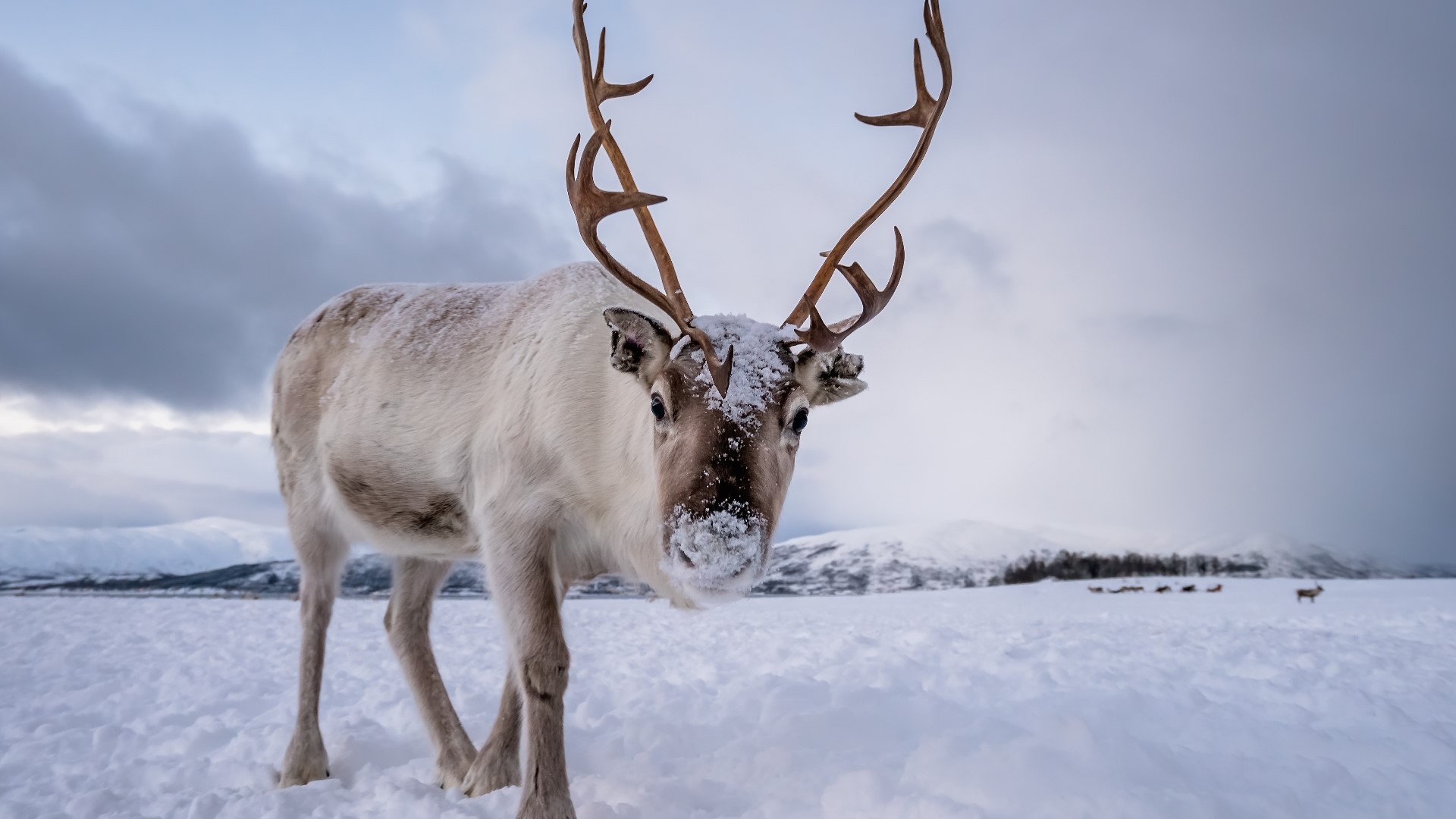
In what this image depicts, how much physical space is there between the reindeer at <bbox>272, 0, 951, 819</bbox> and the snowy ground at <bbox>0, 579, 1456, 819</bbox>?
1.94ft

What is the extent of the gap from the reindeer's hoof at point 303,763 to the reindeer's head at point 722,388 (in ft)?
10.3

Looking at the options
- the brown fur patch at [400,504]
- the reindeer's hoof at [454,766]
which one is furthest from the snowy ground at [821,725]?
the brown fur patch at [400,504]

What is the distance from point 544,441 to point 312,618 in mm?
2569

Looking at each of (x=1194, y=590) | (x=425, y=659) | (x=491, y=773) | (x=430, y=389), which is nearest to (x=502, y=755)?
(x=491, y=773)

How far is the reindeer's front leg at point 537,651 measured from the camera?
3148 mm

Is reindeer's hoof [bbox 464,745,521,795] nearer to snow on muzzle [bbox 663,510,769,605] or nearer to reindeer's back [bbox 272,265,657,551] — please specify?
reindeer's back [bbox 272,265,657,551]

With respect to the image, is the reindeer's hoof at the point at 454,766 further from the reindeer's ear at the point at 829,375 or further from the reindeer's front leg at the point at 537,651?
the reindeer's ear at the point at 829,375

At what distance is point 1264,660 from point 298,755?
23.3 feet

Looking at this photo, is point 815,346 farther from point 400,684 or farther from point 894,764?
point 400,684

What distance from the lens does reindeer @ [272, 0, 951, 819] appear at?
10.2 feet

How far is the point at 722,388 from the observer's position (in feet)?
10.2

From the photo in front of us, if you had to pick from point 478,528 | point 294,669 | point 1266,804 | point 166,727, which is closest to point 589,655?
point 294,669

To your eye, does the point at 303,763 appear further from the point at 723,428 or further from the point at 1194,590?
the point at 1194,590

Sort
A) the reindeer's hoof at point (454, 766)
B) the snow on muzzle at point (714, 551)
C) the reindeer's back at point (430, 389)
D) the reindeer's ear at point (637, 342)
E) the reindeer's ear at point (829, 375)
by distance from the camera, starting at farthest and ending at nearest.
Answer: the reindeer's hoof at point (454, 766) → the reindeer's back at point (430, 389) → the reindeer's ear at point (829, 375) → the reindeer's ear at point (637, 342) → the snow on muzzle at point (714, 551)
